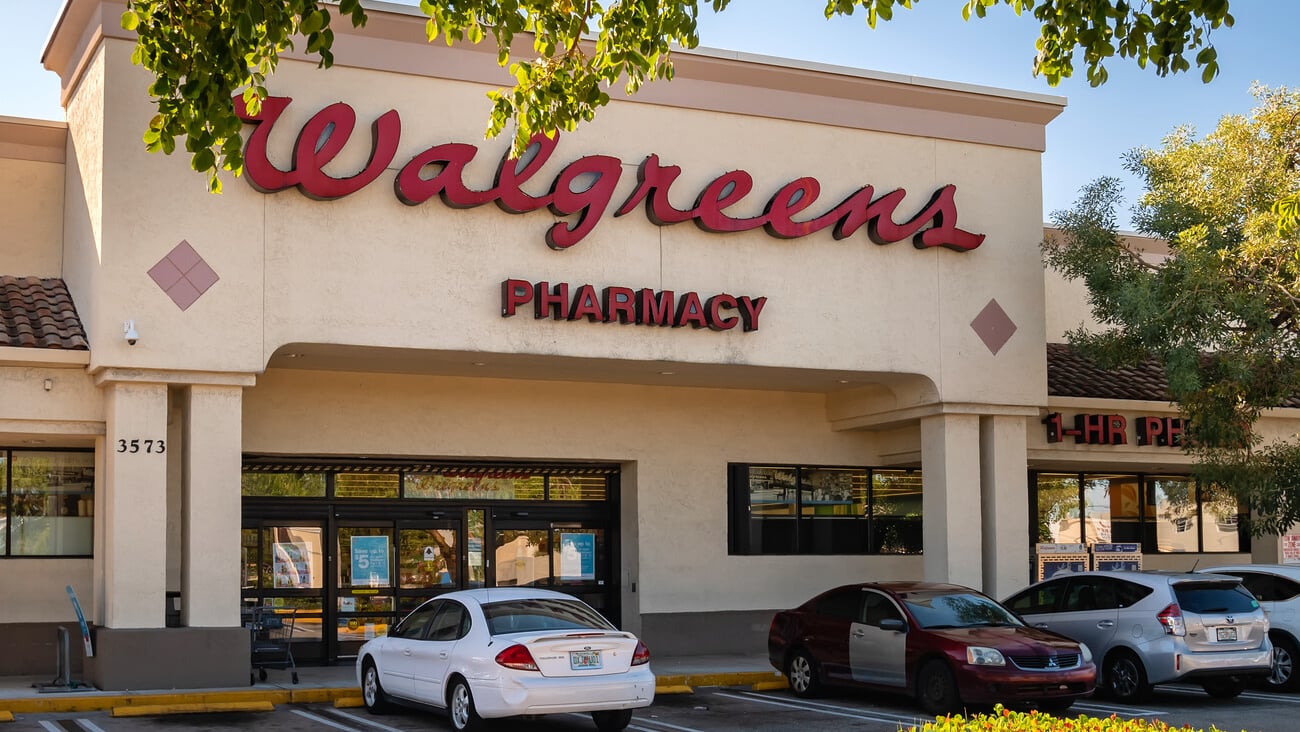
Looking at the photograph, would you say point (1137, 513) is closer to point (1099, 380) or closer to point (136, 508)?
point (1099, 380)

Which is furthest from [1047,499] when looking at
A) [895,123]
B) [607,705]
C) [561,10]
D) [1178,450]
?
[561,10]

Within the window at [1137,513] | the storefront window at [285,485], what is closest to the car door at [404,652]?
the storefront window at [285,485]

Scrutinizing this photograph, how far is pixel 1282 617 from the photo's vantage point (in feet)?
59.8

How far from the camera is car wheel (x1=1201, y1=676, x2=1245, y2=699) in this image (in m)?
17.3

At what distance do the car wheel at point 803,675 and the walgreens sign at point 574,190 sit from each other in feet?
19.6

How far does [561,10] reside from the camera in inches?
523

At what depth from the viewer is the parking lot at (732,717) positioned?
14883mm

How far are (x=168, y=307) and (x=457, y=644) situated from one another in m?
5.85

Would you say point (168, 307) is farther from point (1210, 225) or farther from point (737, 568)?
point (1210, 225)

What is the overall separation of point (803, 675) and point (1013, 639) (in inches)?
124

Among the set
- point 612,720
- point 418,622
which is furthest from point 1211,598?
point 418,622

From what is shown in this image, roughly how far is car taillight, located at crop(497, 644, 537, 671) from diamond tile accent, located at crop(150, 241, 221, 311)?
254 inches

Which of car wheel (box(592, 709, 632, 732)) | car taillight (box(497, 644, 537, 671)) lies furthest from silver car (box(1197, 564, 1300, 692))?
car taillight (box(497, 644, 537, 671))

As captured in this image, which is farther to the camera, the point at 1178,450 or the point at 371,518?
the point at 1178,450
